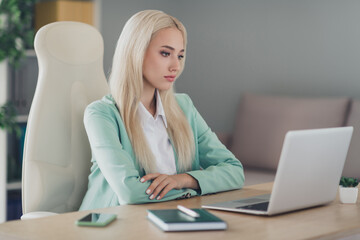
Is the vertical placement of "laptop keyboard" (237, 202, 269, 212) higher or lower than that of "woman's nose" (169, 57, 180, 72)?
lower

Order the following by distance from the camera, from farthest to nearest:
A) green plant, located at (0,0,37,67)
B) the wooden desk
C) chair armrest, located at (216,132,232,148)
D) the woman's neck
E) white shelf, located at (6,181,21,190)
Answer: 1. chair armrest, located at (216,132,232,148)
2. white shelf, located at (6,181,21,190)
3. green plant, located at (0,0,37,67)
4. the woman's neck
5. the wooden desk

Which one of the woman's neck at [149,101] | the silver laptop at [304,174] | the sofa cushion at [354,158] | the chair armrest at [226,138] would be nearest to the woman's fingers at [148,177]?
the silver laptop at [304,174]

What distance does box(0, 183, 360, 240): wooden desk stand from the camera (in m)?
1.19

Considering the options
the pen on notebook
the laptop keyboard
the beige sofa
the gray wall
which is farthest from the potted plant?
A: the gray wall

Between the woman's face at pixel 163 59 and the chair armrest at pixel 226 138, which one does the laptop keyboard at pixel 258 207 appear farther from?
the chair armrest at pixel 226 138

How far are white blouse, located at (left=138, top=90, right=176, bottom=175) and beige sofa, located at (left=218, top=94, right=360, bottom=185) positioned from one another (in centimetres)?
155

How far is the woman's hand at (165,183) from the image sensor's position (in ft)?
5.25

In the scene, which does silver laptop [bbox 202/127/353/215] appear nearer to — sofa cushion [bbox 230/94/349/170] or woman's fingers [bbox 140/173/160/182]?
woman's fingers [bbox 140/173/160/182]

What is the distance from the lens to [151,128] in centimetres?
193

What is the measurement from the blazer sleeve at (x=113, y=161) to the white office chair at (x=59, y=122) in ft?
0.61

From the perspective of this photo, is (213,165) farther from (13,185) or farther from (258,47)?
(258,47)

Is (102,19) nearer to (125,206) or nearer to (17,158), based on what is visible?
(17,158)

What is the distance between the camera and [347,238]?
1.36 meters

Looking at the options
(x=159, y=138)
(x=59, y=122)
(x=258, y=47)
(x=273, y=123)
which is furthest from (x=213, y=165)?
(x=258, y=47)
